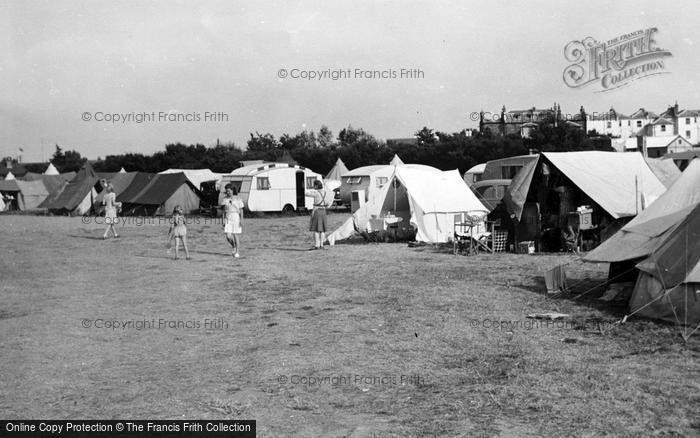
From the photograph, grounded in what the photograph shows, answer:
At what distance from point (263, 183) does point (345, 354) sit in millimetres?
25379

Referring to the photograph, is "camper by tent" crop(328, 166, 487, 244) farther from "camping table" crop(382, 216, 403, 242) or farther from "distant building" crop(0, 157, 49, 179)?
"distant building" crop(0, 157, 49, 179)

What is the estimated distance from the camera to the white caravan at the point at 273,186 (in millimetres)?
32125

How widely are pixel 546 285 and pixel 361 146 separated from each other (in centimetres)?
5241

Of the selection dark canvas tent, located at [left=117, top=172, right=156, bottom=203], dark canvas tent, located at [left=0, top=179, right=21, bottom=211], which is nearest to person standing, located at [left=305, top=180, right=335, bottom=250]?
dark canvas tent, located at [left=117, top=172, right=156, bottom=203]

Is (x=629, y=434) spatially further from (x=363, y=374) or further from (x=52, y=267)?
(x=52, y=267)

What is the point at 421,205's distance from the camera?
19438 millimetres

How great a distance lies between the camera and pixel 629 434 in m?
5.07

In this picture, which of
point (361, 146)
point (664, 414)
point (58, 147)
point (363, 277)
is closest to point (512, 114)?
point (361, 146)

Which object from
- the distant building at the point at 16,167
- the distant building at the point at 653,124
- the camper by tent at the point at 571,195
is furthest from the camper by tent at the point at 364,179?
the distant building at the point at 653,124

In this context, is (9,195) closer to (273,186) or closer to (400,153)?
(273,186)

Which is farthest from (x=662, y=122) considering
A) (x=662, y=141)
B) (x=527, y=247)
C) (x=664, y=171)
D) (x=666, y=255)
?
(x=666, y=255)

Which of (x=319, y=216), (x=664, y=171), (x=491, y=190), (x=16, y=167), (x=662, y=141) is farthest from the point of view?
(x=16, y=167)

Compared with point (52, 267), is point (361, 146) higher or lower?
higher

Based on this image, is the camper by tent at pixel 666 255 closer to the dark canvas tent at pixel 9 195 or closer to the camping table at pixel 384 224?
the camping table at pixel 384 224
